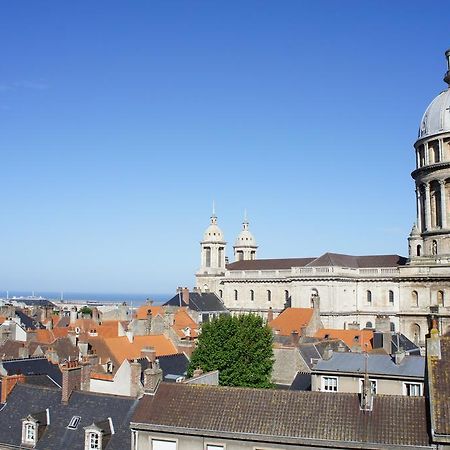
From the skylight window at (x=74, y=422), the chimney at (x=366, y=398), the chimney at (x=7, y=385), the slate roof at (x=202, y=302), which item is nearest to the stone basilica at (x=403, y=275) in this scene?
the slate roof at (x=202, y=302)

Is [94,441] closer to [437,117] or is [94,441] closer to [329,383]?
[329,383]

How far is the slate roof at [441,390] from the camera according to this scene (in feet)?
61.4

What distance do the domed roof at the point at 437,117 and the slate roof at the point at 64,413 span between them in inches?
2413

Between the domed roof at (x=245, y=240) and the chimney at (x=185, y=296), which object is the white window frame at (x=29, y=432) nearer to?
the chimney at (x=185, y=296)

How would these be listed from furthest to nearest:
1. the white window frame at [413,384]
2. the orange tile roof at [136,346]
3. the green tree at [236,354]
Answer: the orange tile roof at [136,346], the green tree at [236,354], the white window frame at [413,384]

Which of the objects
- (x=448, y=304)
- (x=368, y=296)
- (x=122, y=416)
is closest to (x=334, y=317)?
(x=368, y=296)

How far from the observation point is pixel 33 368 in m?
35.8

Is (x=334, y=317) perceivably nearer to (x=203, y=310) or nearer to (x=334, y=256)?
(x=334, y=256)

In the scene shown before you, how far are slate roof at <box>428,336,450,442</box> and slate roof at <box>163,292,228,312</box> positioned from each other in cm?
7055

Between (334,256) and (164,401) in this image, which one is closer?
(164,401)

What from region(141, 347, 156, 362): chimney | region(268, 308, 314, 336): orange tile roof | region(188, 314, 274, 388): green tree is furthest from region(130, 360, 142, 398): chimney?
region(268, 308, 314, 336): orange tile roof

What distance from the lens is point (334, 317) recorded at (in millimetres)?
80875

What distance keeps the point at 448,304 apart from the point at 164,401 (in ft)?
179

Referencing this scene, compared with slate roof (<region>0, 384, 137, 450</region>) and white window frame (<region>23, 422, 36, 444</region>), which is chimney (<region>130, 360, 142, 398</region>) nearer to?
slate roof (<region>0, 384, 137, 450</region>)
